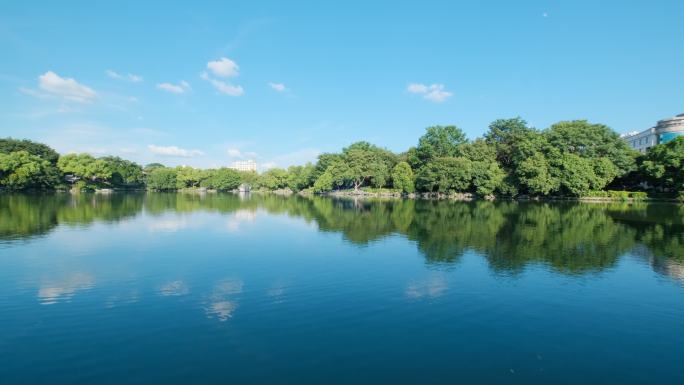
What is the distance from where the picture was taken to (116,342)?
829cm

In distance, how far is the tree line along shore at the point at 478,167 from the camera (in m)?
59.8

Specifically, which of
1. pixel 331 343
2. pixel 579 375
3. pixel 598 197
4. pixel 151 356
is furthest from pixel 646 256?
pixel 598 197

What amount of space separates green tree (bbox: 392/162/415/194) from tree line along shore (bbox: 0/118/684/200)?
212 mm

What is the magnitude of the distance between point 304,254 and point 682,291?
1447 centimetres

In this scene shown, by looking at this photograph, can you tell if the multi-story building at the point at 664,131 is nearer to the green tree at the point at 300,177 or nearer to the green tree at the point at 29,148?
the green tree at the point at 300,177

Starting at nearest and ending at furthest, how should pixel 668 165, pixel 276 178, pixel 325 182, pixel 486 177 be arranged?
1. pixel 668 165
2. pixel 486 177
3. pixel 325 182
4. pixel 276 178

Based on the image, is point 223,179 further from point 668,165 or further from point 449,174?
point 668,165

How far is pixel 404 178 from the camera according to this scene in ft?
264

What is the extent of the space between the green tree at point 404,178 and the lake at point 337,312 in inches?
2313


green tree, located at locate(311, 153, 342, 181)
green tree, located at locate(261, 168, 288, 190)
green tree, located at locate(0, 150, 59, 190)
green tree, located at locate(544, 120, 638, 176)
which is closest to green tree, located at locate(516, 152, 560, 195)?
green tree, located at locate(544, 120, 638, 176)

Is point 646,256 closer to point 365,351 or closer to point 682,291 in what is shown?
point 682,291

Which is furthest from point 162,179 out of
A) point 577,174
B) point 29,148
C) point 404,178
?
point 577,174

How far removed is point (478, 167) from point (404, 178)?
631 inches

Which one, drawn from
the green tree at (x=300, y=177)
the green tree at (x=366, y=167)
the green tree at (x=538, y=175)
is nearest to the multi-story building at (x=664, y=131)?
the green tree at (x=538, y=175)
